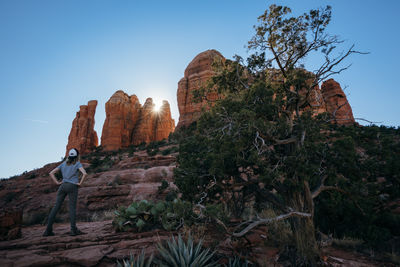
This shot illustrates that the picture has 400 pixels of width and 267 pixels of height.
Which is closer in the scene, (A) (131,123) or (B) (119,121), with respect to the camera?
(B) (119,121)

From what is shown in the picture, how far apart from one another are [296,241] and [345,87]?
15.4 feet

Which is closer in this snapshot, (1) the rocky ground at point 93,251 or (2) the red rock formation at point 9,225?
(1) the rocky ground at point 93,251

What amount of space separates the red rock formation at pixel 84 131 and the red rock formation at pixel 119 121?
11.6 ft

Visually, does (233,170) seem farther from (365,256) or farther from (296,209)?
(365,256)

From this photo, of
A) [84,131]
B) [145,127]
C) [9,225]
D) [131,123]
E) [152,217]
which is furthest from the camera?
[131,123]

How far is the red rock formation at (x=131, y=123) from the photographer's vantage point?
50031 mm

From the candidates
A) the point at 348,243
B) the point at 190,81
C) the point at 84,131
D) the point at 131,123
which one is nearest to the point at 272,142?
the point at 348,243

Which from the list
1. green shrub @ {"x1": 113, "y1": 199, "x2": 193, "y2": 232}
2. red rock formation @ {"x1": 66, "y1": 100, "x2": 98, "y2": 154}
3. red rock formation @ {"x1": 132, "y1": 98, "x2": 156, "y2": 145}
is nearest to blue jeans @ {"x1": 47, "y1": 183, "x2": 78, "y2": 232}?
green shrub @ {"x1": 113, "y1": 199, "x2": 193, "y2": 232}

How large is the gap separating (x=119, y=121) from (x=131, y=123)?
3758 mm

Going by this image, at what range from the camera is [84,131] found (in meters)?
51.2

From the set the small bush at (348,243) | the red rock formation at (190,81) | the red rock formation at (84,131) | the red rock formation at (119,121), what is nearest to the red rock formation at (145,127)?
the red rock formation at (119,121)

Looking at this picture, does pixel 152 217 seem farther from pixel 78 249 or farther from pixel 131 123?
pixel 131 123

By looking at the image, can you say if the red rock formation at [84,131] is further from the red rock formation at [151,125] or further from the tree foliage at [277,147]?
the tree foliage at [277,147]

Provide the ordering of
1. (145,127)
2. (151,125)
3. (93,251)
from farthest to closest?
(151,125)
(145,127)
(93,251)
